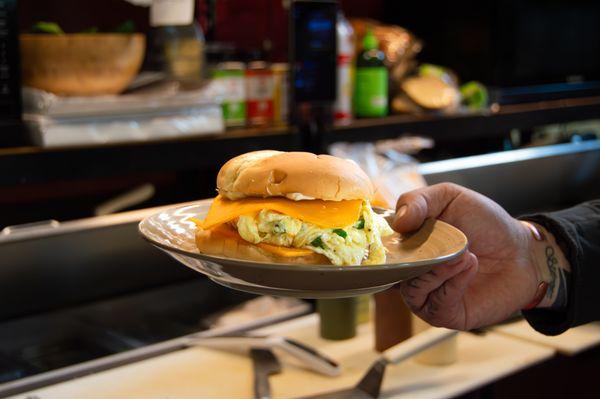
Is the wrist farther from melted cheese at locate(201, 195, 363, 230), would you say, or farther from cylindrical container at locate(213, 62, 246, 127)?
cylindrical container at locate(213, 62, 246, 127)

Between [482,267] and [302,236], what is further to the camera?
[482,267]

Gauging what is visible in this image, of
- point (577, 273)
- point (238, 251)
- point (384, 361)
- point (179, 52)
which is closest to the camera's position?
point (238, 251)

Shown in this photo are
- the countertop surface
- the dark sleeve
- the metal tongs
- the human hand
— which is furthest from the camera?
the countertop surface

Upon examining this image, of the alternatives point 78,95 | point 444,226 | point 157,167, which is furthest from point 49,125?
point 444,226

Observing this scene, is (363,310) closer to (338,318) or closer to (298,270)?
(338,318)

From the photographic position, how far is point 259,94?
2.48 meters

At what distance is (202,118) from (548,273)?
1.12 m

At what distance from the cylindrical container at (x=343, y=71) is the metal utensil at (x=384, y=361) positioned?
1066mm

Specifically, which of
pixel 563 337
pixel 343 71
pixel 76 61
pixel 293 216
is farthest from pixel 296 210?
pixel 343 71

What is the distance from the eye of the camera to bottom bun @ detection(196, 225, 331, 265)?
1000mm

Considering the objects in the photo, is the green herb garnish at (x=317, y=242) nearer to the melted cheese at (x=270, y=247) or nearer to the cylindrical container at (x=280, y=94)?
the melted cheese at (x=270, y=247)

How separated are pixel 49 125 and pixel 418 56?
2047mm

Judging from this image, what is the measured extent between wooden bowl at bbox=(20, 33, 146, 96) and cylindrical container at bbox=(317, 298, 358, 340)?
2.63ft

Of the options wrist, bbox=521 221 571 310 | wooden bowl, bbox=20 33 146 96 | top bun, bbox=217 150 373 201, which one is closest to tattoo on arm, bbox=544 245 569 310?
wrist, bbox=521 221 571 310
